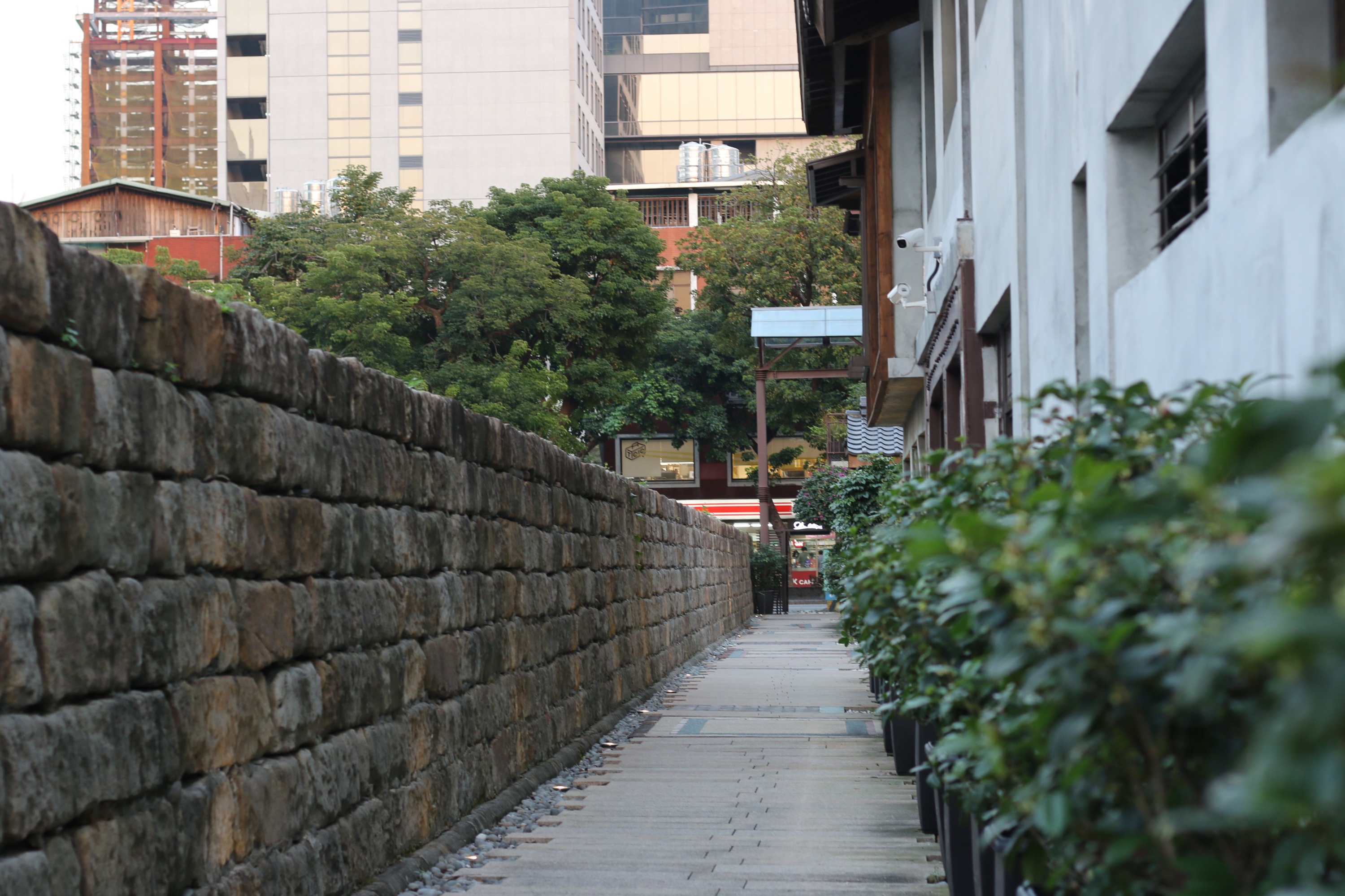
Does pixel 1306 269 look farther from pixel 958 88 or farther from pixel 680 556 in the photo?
pixel 680 556

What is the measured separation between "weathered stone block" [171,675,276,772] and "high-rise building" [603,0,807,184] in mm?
62003

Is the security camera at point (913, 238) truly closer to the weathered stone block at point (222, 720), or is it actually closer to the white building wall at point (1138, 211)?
the white building wall at point (1138, 211)

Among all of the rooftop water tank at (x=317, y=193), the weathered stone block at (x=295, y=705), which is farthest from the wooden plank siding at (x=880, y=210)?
the rooftop water tank at (x=317, y=193)

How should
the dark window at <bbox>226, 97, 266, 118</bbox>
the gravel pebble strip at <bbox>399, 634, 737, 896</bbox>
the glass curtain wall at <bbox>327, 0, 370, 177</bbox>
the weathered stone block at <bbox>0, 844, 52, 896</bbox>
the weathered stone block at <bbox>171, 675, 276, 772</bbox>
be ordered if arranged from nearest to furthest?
the weathered stone block at <bbox>0, 844, 52, 896</bbox>, the weathered stone block at <bbox>171, 675, 276, 772</bbox>, the gravel pebble strip at <bbox>399, 634, 737, 896</bbox>, the glass curtain wall at <bbox>327, 0, 370, 177</bbox>, the dark window at <bbox>226, 97, 266, 118</bbox>

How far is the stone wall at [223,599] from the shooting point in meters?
2.98

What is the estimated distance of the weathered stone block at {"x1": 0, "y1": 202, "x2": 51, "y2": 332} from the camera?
2922 mm

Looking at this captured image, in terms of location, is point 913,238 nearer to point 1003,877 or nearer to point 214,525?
point 214,525

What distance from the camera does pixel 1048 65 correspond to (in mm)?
6809

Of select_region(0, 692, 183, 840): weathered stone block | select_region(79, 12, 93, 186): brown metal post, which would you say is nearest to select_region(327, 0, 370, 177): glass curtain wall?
select_region(79, 12, 93, 186): brown metal post

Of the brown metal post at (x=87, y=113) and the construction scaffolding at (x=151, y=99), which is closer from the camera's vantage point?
the construction scaffolding at (x=151, y=99)

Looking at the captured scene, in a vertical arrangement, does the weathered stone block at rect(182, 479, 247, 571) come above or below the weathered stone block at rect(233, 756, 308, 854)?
above

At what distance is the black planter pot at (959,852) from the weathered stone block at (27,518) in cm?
237

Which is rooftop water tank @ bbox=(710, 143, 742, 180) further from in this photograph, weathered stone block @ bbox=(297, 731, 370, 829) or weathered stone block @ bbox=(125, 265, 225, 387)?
weathered stone block @ bbox=(125, 265, 225, 387)

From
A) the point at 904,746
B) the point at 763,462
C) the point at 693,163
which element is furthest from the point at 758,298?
the point at 904,746
